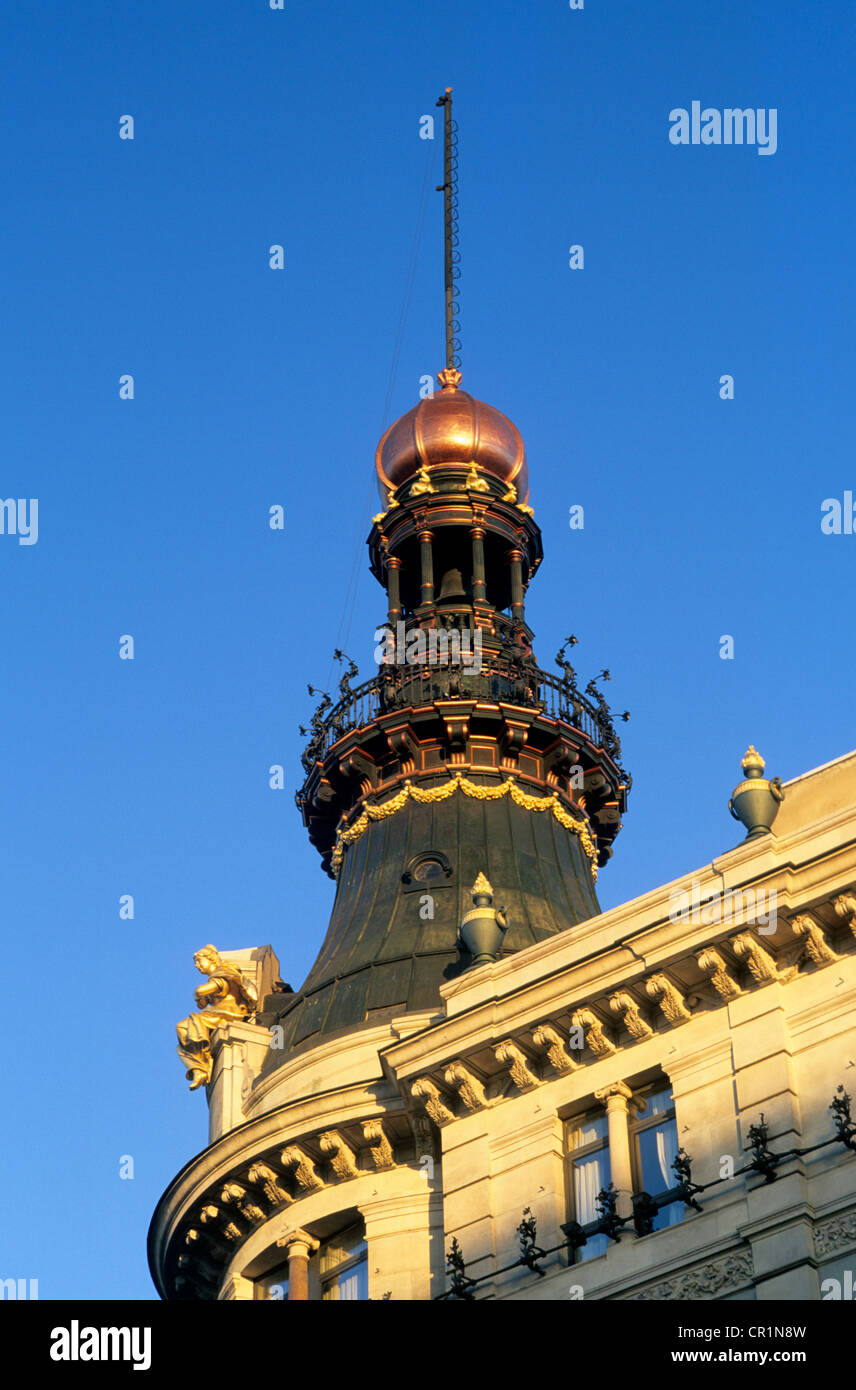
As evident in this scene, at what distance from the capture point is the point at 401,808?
2116 inches

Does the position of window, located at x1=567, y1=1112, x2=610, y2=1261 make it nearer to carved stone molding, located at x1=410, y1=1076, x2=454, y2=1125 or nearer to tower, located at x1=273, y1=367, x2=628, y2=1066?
carved stone molding, located at x1=410, y1=1076, x2=454, y2=1125

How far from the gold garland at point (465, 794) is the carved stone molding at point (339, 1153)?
10.7 meters

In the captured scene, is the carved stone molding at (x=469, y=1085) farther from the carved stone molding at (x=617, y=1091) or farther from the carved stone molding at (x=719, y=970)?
the carved stone molding at (x=719, y=970)

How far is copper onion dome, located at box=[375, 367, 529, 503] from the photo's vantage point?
60.9m

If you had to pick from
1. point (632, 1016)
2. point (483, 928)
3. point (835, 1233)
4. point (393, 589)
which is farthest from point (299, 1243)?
point (393, 589)

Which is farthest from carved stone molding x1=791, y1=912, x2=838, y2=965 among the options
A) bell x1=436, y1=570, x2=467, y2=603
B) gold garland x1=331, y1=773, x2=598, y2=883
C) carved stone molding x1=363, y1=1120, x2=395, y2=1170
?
bell x1=436, y1=570, x2=467, y2=603

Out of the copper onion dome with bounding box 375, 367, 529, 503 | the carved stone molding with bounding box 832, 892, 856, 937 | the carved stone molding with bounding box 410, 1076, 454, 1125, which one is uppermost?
the copper onion dome with bounding box 375, 367, 529, 503

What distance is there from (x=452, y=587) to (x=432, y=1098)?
20.0 m

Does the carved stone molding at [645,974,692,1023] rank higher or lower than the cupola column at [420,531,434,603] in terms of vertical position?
lower

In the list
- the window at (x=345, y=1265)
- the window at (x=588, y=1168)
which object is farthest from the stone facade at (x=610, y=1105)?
the window at (x=345, y=1265)

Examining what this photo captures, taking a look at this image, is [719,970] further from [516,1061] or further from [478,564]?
[478,564]

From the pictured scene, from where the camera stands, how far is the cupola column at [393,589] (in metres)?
58.2

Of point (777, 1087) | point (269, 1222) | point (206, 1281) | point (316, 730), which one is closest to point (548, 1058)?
point (777, 1087)

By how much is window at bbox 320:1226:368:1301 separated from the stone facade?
0.28 meters
